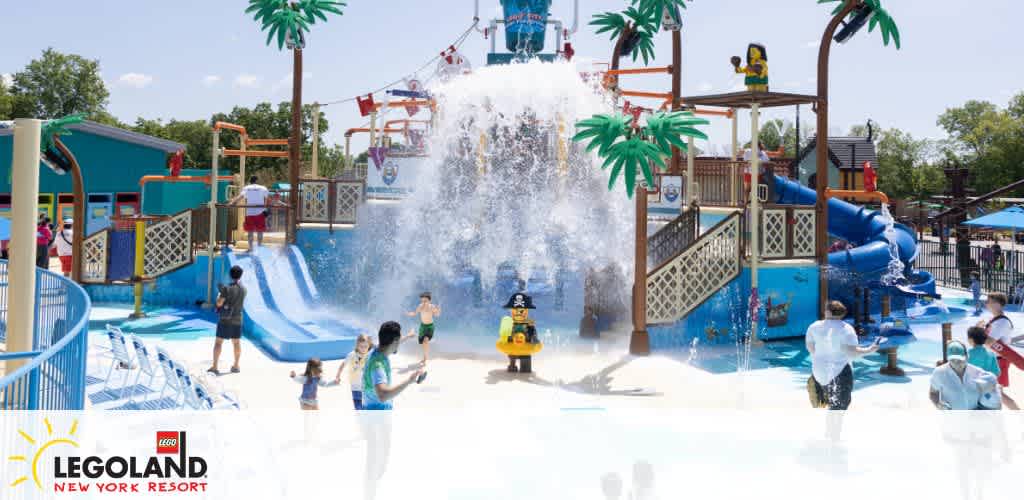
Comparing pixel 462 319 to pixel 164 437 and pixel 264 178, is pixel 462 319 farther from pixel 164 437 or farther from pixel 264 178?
pixel 264 178

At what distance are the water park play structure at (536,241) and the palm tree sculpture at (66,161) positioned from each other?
299mm

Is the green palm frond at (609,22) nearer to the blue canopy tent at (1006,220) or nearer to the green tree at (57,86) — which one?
the blue canopy tent at (1006,220)

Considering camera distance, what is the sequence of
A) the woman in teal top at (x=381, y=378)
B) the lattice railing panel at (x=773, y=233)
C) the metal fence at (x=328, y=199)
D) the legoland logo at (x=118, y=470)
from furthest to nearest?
1. the metal fence at (x=328, y=199)
2. the lattice railing panel at (x=773, y=233)
3. the woman in teal top at (x=381, y=378)
4. the legoland logo at (x=118, y=470)

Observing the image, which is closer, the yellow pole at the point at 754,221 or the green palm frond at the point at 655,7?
the yellow pole at the point at 754,221

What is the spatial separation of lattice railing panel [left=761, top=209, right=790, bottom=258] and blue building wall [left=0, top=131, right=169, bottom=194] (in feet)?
81.9

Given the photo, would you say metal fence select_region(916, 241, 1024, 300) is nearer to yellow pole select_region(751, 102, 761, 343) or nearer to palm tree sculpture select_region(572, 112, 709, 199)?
yellow pole select_region(751, 102, 761, 343)

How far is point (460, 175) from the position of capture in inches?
717

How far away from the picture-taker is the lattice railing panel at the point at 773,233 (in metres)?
15.6

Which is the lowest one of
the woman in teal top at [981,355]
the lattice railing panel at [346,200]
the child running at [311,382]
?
the child running at [311,382]

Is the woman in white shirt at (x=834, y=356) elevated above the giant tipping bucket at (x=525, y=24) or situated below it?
below

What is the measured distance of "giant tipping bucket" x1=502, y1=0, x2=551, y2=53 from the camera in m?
22.5

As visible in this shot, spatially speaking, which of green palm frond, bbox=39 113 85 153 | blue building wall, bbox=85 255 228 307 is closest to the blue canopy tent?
blue building wall, bbox=85 255 228 307

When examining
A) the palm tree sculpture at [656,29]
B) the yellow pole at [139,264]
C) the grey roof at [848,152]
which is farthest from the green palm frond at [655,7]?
the grey roof at [848,152]

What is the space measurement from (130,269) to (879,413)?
1612cm
